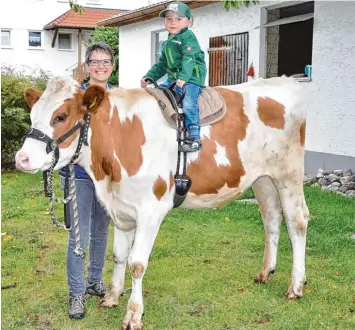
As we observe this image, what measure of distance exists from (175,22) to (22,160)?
5.25 feet

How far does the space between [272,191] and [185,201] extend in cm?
117

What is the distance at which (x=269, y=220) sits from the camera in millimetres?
5215

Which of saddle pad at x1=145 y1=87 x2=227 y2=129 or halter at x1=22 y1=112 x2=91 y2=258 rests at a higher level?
saddle pad at x1=145 y1=87 x2=227 y2=129

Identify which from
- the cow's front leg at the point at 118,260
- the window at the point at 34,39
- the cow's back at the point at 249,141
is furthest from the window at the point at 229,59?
the window at the point at 34,39

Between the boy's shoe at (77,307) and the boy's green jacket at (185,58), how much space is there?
196cm

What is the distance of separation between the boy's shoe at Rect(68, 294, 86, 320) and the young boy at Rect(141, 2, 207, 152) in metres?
1.50

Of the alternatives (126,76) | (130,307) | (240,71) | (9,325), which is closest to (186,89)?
(130,307)

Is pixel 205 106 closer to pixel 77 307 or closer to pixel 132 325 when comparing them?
pixel 132 325

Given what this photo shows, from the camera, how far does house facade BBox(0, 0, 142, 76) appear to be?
32000mm

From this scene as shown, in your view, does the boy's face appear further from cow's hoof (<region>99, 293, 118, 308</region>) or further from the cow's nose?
cow's hoof (<region>99, 293, 118, 308</region>)

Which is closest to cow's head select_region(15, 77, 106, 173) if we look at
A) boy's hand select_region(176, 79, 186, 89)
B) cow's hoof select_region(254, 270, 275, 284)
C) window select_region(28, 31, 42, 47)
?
boy's hand select_region(176, 79, 186, 89)

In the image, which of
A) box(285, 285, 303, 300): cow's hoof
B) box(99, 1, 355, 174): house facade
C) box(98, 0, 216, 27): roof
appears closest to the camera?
box(285, 285, 303, 300): cow's hoof

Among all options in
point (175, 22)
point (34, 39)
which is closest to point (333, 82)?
point (175, 22)

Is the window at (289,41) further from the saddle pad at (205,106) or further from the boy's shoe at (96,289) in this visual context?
the boy's shoe at (96,289)
